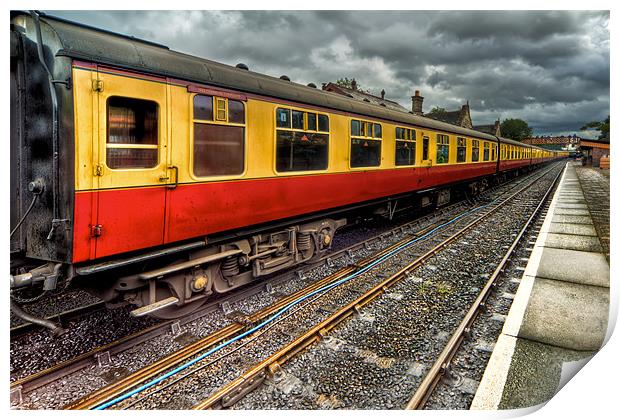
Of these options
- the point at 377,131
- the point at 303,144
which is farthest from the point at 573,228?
the point at 303,144

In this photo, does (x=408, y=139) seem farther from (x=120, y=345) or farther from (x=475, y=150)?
(x=120, y=345)

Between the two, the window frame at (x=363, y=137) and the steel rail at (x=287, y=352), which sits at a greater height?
the window frame at (x=363, y=137)

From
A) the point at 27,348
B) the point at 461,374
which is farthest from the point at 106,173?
the point at 461,374

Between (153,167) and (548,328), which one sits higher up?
(153,167)

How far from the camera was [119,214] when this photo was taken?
4059 millimetres

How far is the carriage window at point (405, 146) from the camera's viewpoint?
9.90 meters

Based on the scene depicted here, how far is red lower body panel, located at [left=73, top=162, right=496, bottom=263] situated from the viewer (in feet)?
12.7

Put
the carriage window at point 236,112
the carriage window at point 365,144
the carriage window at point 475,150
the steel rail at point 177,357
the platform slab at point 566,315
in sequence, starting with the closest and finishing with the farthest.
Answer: the steel rail at point 177,357, the platform slab at point 566,315, the carriage window at point 236,112, the carriage window at point 365,144, the carriage window at point 475,150

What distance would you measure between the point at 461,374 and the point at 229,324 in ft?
9.88

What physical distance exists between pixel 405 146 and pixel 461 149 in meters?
5.89

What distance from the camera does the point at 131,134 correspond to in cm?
413

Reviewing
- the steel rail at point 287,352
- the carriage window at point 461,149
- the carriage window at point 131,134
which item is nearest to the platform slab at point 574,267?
the steel rail at point 287,352

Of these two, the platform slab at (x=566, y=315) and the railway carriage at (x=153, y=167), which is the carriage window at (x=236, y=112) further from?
the platform slab at (x=566, y=315)

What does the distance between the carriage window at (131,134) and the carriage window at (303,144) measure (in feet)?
7.02
